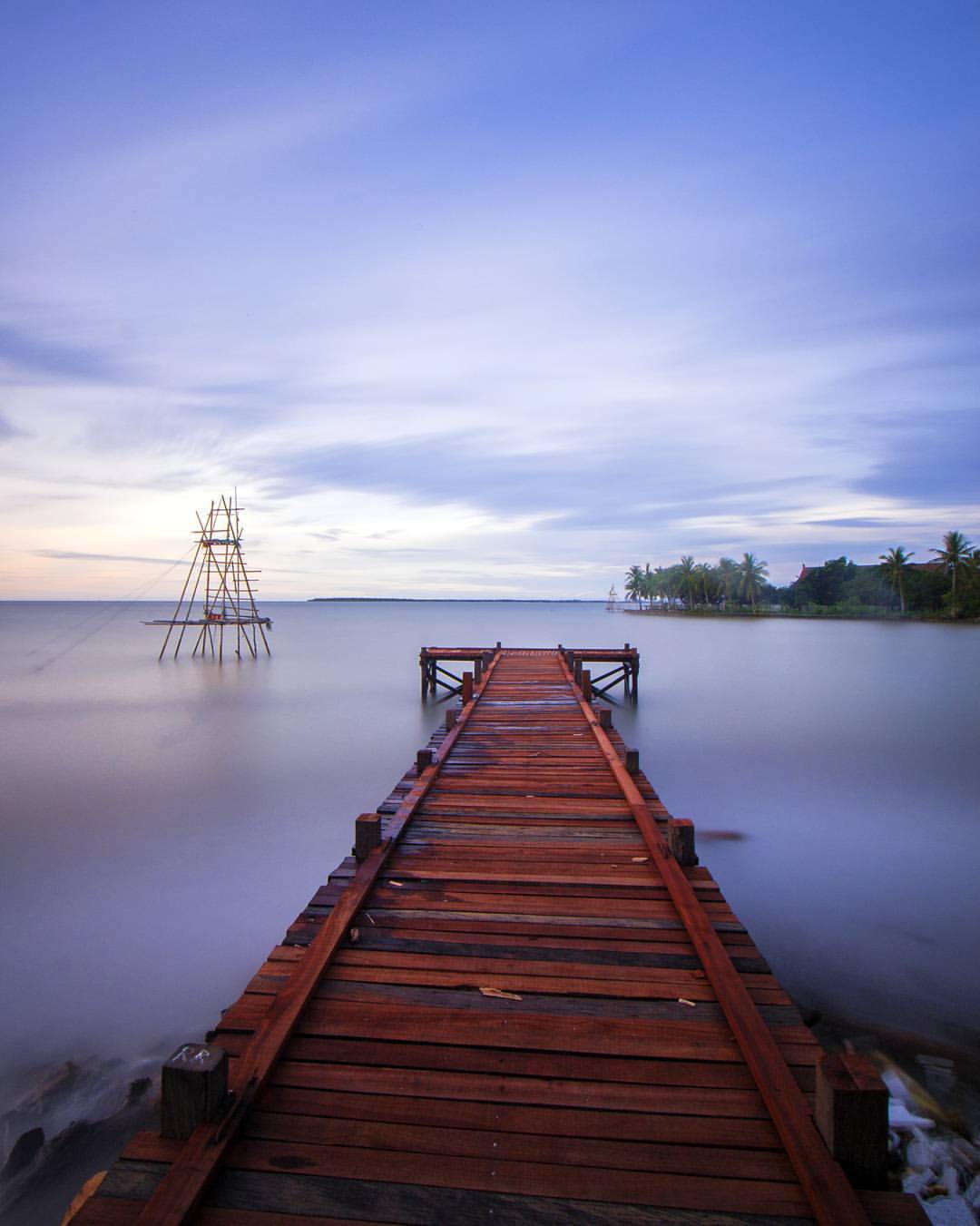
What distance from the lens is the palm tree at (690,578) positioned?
97812mm

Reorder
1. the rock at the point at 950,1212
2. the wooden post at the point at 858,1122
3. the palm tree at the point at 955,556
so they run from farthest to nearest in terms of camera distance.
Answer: the palm tree at the point at 955,556 < the rock at the point at 950,1212 < the wooden post at the point at 858,1122

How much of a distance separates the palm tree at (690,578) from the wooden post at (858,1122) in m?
99.2

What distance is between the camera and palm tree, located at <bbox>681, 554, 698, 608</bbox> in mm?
97812

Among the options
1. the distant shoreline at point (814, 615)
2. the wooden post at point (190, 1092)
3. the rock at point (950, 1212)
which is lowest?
the rock at point (950, 1212)

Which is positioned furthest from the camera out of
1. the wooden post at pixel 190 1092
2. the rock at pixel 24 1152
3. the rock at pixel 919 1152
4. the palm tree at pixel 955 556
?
the palm tree at pixel 955 556

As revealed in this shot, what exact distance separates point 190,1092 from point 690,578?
100393 mm

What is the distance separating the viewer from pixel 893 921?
7367mm

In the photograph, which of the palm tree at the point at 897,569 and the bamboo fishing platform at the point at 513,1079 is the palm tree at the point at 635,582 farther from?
the bamboo fishing platform at the point at 513,1079

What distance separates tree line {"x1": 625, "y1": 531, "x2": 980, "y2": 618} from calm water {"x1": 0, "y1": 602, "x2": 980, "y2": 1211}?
44.8 m

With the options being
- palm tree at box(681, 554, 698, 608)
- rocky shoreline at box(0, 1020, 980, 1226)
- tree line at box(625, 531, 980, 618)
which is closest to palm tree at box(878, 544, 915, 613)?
tree line at box(625, 531, 980, 618)

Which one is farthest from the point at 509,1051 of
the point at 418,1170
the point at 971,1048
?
the point at 971,1048

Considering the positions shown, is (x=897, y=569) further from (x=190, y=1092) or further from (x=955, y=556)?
(x=190, y=1092)

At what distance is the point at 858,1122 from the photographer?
2297mm

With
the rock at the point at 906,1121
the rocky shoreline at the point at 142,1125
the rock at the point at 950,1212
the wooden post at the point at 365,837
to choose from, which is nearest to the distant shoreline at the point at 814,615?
the rocky shoreline at the point at 142,1125
